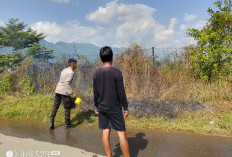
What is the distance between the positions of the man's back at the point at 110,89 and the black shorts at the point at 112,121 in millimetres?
75

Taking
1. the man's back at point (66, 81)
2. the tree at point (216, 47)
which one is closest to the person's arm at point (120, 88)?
the man's back at point (66, 81)

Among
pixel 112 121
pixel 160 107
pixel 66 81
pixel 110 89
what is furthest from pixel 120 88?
pixel 160 107

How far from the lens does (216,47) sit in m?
6.41

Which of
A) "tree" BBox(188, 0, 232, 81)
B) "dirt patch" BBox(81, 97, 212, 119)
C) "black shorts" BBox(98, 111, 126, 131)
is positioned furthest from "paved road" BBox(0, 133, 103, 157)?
"tree" BBox(188, 0, 232, 81)

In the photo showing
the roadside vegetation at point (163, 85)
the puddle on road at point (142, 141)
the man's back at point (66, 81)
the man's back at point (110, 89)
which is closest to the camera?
the man's back at point (110, 89)

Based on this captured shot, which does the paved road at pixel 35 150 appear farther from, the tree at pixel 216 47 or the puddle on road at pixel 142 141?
the tree at pixel 216 47

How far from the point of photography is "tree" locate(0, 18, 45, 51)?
1415 inches

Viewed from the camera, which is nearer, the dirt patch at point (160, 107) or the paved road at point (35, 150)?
the paved road at point (35, 150)

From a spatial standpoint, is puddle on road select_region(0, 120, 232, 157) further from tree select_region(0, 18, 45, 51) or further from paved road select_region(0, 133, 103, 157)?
tree select_region(0, 18, 45, 51)

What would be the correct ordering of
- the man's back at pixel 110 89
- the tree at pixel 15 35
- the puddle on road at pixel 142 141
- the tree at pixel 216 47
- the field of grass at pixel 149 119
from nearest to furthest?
the man's back at pixel 110 89
the puddle on road at pixel 142 141
the field of grass at pixel 149 119
the tree at pixel 216 47
the tree at pixel 15 35

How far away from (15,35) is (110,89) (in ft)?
131

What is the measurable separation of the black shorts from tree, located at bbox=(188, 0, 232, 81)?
484cm

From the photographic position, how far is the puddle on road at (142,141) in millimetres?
3330

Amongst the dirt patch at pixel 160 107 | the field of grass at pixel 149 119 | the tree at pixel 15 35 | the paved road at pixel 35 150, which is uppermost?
the tree at pixel 15 35
